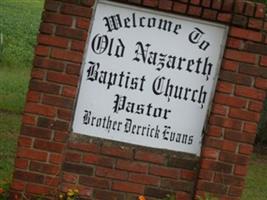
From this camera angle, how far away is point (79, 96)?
5906mm

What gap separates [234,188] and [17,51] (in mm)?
19840

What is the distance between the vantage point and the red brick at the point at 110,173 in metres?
5.97

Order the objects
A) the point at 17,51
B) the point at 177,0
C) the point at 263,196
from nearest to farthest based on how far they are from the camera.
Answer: the point at 177,0 → the point at 263,196 → the point at 17,51

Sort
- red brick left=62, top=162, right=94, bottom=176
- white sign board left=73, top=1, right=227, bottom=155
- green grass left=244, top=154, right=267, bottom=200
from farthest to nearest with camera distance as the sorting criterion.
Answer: green grass left=244, top=154, right=267, bottom=200
red brick left=62, top=162, right=94, bottom=176
white sign board left=73, top=1, right=227, bottom=155

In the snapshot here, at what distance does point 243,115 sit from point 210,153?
1.36 ft

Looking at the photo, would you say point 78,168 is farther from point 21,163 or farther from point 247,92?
point 247,92

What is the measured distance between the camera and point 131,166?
19.6 feet

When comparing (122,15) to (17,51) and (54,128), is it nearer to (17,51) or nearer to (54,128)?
(54,128)

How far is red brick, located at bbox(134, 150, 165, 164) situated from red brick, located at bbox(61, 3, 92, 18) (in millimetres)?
1215

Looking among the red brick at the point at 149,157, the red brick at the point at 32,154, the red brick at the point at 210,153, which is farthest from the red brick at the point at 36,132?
the red brick at the point at 210,153

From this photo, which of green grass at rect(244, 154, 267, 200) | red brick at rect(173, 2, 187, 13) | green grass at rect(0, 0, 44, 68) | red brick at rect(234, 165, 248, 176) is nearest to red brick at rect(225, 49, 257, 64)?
red brick at rect(173, 2, 187, 13)

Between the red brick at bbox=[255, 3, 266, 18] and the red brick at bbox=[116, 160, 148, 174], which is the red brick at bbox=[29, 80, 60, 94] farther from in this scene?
the red brick at bbox=[255, 3, 266, 18]

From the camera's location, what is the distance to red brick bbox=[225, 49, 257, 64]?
19.1 feet

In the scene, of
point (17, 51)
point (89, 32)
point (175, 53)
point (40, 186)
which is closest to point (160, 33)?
point (175, 53)
